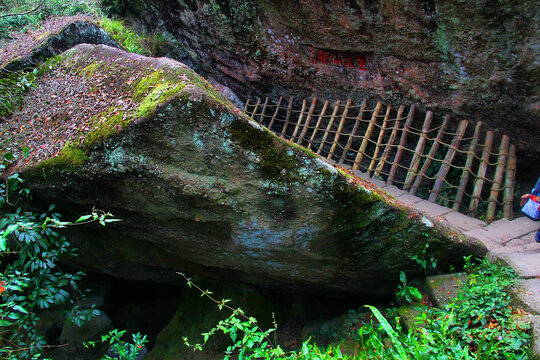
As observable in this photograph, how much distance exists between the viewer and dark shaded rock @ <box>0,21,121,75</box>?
3.83 metres

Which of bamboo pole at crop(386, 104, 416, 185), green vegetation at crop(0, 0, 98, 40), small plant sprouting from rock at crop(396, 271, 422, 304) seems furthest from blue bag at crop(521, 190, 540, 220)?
green vegetation at crop(0, 0, 98, 40)

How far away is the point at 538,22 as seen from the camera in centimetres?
319

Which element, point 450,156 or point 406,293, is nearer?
point 406,293

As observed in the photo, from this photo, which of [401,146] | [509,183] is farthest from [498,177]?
[401,146]

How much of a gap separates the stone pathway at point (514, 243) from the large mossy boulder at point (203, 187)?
1.02 feet

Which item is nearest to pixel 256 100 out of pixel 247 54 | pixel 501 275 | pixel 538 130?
pixel 247 54

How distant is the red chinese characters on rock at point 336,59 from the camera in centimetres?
477

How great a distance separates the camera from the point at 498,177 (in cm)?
403

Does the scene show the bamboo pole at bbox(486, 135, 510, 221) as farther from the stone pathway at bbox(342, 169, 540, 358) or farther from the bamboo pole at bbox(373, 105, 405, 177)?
the bamboo pole at bbox(373, 105, 405, 177)

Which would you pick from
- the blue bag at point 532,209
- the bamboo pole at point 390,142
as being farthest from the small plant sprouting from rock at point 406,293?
the bamboo pole at point 390,142

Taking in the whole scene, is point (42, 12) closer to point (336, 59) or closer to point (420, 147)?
point (336, 59)

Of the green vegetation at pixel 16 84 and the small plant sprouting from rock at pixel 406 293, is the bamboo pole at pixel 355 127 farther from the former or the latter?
the green vegetation at pixel 16 84

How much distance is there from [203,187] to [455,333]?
177cm

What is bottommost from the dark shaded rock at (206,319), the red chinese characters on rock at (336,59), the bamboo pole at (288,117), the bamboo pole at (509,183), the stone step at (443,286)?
the dark shaded rock at (206,319)
